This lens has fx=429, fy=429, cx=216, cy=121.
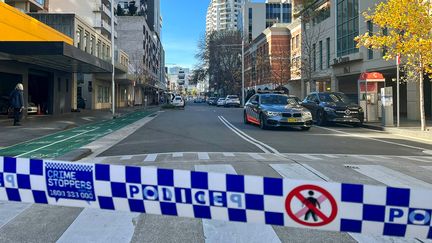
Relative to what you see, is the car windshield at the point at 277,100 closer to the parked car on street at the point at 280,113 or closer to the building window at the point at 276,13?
the parked car on street at the point at 280,113

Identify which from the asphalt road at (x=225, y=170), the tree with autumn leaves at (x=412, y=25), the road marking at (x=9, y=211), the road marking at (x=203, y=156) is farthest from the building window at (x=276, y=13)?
the road marking at (x=9, y=211)

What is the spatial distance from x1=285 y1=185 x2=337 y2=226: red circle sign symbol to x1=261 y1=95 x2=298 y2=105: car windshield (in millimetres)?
15378

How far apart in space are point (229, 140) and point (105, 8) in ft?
172

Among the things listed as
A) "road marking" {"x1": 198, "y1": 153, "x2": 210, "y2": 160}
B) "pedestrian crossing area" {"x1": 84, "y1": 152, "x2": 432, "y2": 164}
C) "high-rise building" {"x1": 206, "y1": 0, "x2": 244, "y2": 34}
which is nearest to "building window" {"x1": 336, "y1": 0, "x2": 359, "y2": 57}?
"pedestrian crossing area" {"x1": 84, "y1": 152, "x2": 432, "y2": 164}

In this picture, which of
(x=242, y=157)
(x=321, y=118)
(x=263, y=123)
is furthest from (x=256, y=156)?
(x=321, y=118)

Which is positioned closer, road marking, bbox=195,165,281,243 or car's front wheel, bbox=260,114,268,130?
road marking, bbox=195,165,281,243

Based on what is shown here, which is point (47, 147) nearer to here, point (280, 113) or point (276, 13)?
point (280, 113)

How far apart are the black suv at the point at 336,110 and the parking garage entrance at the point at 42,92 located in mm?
18688

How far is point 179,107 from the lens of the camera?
4750cm

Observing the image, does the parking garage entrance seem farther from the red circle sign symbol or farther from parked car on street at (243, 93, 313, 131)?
the red circle sign symbol

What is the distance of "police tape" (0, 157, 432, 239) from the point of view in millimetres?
2980

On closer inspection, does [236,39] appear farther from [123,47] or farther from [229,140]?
[229,140]

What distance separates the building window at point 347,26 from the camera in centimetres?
3210

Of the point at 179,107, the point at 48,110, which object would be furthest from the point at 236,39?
the point at 48,110
